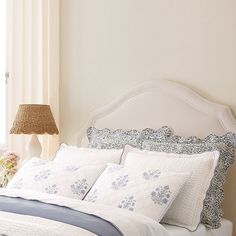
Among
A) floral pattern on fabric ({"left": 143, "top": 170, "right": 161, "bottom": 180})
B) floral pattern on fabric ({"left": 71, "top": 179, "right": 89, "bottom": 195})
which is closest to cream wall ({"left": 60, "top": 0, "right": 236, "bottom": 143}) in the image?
floral pattern on fabric ({"left": 143, "top": 170, "right": 161, "bottom": 180})

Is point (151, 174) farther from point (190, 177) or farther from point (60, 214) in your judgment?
point (60, 214)

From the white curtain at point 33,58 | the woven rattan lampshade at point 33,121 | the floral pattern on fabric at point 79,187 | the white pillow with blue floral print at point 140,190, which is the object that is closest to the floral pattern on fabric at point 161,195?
the white pillow with blue floral print at point 140,190

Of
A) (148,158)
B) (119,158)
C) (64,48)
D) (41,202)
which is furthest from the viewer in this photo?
(64,48)

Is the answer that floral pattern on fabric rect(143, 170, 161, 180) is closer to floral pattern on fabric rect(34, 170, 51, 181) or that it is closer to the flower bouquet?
floral pattern on fabric rect(34, 170, 51, 181)

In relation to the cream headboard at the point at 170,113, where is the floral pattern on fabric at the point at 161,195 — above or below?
below

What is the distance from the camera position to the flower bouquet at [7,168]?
3736 millimetres

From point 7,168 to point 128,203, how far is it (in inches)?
55.3

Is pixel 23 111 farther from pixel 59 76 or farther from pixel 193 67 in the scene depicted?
pixel 193 67

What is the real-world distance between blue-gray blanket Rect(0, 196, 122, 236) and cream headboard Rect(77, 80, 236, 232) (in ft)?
3.28

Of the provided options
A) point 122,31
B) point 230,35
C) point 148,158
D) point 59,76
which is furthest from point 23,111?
point 230,35

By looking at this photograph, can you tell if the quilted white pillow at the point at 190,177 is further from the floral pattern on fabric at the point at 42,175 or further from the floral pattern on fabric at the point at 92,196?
the floral pattern on fabric at the point at 42,175

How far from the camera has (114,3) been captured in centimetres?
371

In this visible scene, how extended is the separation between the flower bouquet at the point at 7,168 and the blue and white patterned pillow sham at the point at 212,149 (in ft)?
3.55

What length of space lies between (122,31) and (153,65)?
0.37 metres
